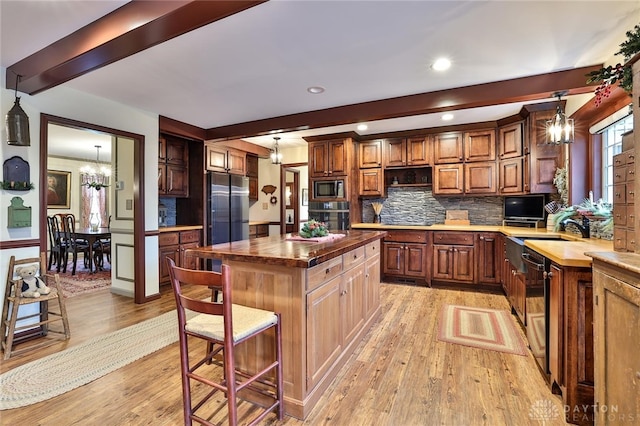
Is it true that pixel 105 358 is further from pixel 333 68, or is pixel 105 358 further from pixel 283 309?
pixel 333 68

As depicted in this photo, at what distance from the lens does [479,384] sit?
2051 mm

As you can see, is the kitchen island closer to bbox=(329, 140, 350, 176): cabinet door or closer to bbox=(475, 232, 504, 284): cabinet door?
bbox=(475, 232, 504, 284): cabinet door

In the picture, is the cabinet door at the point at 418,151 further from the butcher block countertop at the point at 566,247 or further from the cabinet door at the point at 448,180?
the butcher block countertop at the point at 566,247

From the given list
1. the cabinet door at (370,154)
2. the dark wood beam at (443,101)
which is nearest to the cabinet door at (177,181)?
the dark wood beam at (443,101)

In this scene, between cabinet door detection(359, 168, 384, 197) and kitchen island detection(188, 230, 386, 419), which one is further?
cabinet door detection(359, 168, 384, 197)

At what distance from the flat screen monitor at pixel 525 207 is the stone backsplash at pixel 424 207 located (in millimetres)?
171

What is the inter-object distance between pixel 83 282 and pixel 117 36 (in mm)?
4386

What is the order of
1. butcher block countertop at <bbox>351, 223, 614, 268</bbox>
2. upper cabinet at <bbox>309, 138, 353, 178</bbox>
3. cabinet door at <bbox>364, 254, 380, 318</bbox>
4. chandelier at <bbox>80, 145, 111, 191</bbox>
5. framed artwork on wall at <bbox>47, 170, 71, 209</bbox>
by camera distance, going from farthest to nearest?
chandelier at <bbox>80, 145, 111, 191</bbox> → framed artwork on wall at <bbox>47, 170, 71, 209</bbox> → upper cabinet at <bbox>309, 138, 353, 178</bbox> → cabinet door at <bbox>364, 254, 380, 318</bbox> → butcher block countertop at <bbox>351, 223, 614, 268</bbox>

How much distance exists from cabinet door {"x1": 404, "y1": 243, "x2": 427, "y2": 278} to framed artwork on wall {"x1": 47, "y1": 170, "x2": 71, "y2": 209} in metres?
8.06

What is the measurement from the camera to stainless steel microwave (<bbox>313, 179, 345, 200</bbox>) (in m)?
5.06

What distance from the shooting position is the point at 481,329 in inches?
116

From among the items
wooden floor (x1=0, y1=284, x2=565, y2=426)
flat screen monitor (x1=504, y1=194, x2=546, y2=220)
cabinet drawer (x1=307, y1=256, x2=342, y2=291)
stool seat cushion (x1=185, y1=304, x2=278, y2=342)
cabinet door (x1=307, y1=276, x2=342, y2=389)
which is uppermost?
flat screen monitor (x1=504, y1=194, x2=546, y2=220)

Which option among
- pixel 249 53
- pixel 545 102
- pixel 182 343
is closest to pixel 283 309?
pixel 182 343

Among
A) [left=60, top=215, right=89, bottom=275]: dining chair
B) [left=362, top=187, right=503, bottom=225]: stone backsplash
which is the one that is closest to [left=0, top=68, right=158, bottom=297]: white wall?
[left=60, top=215, right=89, bottom=275]: dining chair
